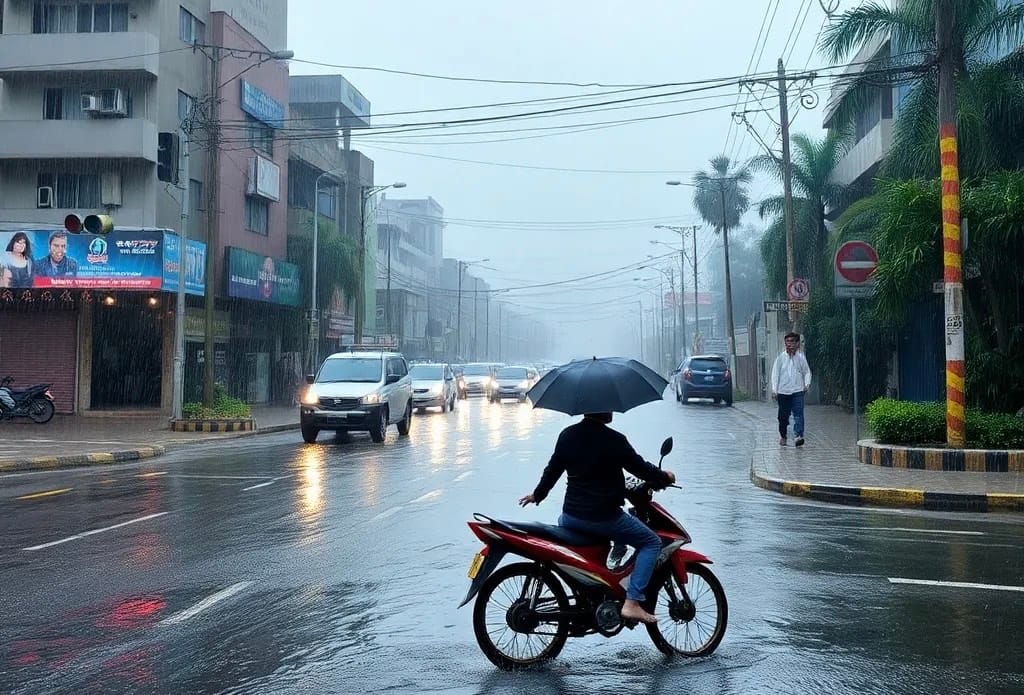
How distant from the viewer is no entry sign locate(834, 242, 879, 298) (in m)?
16.8

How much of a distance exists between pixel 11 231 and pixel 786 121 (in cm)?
2317

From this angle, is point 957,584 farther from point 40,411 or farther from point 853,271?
point 40,411

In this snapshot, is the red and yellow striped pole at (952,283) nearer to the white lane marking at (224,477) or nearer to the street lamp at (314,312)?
the white lane marking at (224,477)

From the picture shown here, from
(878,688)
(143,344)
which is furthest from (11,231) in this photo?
(878,688)

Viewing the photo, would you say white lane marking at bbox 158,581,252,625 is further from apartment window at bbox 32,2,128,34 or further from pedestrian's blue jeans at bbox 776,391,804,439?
apartment window at bbox 32,2,128,34

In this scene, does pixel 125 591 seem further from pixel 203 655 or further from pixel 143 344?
pixel 143 344

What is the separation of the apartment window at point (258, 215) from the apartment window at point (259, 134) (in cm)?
198

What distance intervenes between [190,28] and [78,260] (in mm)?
9699

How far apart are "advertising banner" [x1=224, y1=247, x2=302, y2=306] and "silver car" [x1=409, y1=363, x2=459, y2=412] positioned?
20.5ft

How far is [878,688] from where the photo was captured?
548 centimetres

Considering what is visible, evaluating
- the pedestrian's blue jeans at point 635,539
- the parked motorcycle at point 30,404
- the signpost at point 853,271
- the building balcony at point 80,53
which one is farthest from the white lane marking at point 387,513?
the building balcony at point 80,53

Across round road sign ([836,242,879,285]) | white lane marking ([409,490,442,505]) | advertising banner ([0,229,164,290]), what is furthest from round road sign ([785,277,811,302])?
advertising banner ([0,229,164,290])

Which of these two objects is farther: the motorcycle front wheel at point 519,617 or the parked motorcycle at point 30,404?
the parked motorcycle at point 30,404

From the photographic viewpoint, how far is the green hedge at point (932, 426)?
610 inches
